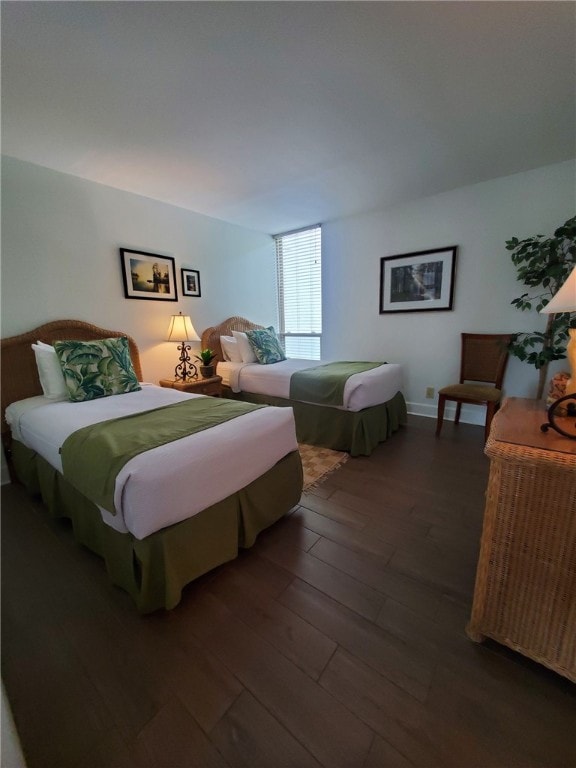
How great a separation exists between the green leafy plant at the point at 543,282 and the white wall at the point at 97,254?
10.1 ft

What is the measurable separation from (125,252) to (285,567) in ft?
9.67

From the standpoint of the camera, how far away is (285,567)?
145 centimetres

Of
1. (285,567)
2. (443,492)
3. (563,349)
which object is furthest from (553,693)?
(563,349)

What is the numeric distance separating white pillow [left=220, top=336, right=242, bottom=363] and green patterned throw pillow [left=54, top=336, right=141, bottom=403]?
1.36 m

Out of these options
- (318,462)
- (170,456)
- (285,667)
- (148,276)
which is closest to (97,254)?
(148,276)

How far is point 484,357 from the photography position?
2.99 meters

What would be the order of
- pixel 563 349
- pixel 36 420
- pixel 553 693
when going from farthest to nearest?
pixel 563 349, pixel 36 420, pixel 553 693

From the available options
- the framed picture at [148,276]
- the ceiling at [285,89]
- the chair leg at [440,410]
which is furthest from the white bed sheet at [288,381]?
the ceiling at [285,89]

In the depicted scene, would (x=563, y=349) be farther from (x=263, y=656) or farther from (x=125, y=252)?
(x=125, y=252)

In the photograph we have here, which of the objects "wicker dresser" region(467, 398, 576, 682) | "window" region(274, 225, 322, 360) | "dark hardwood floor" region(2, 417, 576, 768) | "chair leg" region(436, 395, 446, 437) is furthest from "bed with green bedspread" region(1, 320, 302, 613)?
"window" region(274, 225, 322, 360)

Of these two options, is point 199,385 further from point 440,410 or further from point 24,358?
point 440,410

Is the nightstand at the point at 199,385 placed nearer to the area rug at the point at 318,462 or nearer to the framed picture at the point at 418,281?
the area rug at the point at 318,462

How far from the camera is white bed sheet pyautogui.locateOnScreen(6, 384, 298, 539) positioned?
3.73 ft

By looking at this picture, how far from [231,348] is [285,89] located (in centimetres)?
247
